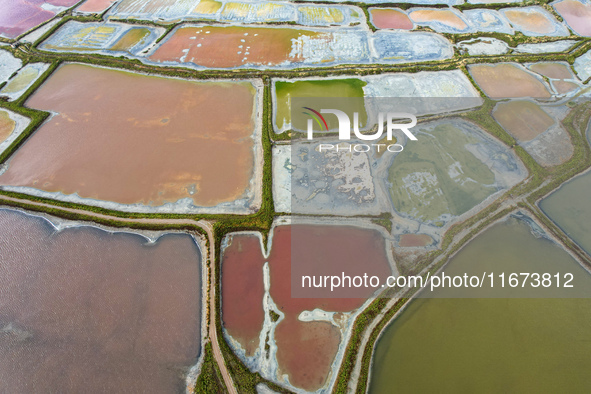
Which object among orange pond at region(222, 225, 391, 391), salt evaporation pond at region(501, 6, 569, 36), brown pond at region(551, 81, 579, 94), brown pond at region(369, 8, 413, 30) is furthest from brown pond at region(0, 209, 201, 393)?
salt evaporation pond at region(501, 6, 569, 36)

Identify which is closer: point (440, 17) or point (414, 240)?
point (414, 240)

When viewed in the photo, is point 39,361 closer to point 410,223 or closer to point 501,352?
point 410,223

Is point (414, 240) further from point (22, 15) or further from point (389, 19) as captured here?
point (22, 15)

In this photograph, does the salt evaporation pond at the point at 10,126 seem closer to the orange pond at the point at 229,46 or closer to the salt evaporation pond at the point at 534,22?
the orange pond at the point at 229,46

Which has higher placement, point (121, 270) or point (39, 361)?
point (121, 270)

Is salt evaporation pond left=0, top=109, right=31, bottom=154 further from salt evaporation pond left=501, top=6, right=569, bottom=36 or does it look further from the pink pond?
salt evaporation pond left=501, top=6, right=569, bottom=36

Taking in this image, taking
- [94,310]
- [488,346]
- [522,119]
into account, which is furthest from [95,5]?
[488,346]

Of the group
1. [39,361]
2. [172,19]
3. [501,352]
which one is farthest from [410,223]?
[172,19]
